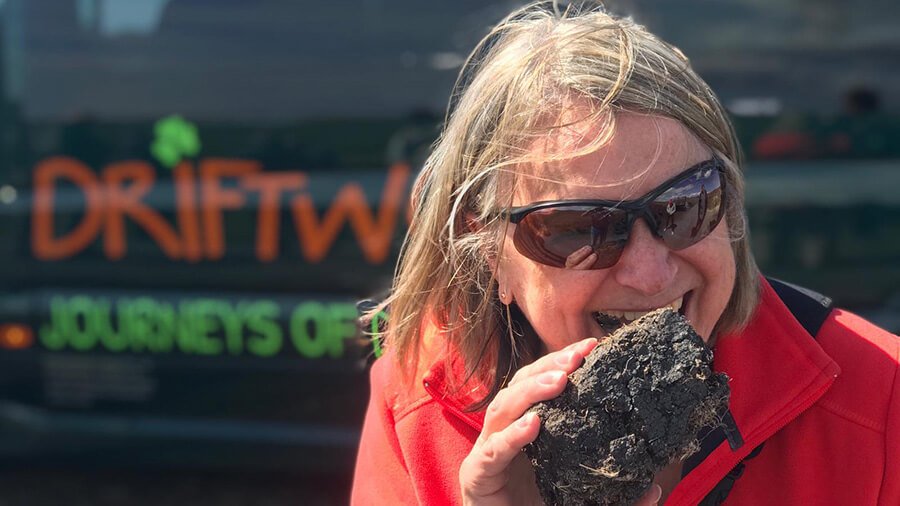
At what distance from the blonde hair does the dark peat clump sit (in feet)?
0.91

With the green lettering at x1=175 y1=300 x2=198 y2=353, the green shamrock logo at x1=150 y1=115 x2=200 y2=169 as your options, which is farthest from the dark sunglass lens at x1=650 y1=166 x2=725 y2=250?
the green lettering at x1=175 y1=300 x2=198 y2=353

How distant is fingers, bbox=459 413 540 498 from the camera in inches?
52.2

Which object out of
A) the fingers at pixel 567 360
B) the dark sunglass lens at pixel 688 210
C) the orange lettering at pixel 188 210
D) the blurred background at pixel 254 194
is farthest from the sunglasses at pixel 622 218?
the orange lettering at pixel 188 210

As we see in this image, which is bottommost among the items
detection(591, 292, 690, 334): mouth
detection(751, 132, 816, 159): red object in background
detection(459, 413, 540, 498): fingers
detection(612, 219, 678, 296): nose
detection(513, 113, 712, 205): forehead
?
detection(459, 413, 540, 498): fingers

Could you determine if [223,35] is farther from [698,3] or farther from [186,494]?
[186,494]

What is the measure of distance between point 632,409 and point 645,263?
212mm

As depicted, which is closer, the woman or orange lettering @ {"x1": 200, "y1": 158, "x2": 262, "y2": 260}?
the woman

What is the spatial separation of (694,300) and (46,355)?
9.75 feet

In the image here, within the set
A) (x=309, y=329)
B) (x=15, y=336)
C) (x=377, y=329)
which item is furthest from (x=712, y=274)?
(x=15, y=336)

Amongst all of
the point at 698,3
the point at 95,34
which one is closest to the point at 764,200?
the point at 698,3

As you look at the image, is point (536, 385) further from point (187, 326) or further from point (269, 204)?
point (187, 326)

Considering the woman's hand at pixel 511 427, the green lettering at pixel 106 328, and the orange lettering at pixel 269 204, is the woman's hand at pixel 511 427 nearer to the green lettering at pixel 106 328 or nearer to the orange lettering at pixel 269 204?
the orange lettering at pixel 269 204

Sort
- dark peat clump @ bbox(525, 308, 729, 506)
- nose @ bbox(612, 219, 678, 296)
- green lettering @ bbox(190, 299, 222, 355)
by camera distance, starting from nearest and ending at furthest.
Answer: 1. dark peat clump @ bbox(525, 308, 729, 506)
2. nose @ bbox(612, 219, 678, 296)
3. green lettering @ bbox(190, 299, 222, 355)

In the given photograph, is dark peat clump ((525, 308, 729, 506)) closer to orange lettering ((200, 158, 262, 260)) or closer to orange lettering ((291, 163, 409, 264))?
orange lettering ((291, 163, 409, 264))
